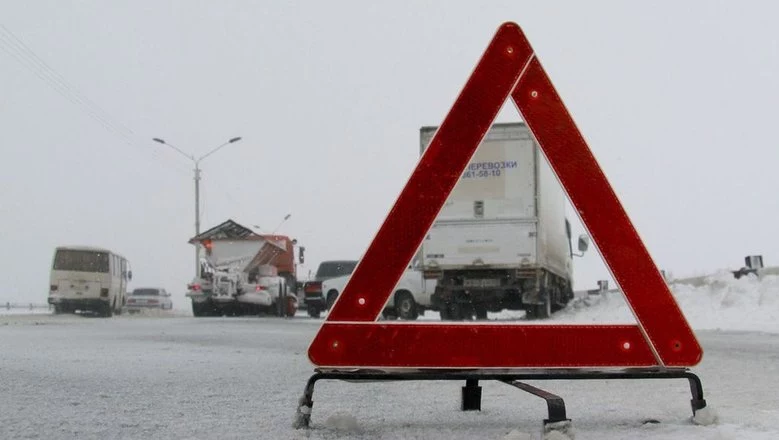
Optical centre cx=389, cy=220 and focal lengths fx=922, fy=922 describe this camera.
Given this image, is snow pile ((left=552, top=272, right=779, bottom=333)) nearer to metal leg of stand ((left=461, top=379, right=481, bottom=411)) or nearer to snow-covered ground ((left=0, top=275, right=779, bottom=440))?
snow-covered ground ((left=0, top=275, right=779, bottom=440))

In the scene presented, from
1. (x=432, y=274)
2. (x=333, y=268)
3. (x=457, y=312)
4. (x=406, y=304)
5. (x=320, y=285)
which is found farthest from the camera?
(x=333, y=268)

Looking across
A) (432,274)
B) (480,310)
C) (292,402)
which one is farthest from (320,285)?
(292,402)

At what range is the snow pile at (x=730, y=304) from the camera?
632 inches

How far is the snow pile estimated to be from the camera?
52.6ft

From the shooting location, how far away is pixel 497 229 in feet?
60.5

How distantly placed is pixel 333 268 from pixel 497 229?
42.4ft

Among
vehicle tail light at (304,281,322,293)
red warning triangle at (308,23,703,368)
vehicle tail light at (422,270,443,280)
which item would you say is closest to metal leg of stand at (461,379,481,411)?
red warning triangle at (308,23,703,368)

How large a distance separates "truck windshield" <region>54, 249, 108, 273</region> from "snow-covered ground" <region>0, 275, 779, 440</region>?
27404 millimetres

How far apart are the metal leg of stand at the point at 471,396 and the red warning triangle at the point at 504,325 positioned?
881mm

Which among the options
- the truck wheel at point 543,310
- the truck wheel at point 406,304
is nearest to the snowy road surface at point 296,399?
the truck wheel at point 543,310

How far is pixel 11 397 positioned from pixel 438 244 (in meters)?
14.1

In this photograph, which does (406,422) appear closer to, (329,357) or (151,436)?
(329,357)

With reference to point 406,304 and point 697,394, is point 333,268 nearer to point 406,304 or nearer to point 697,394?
point 406,304

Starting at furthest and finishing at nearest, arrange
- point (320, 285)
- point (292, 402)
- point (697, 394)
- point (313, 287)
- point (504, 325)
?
point (320, 285), point (313, 287), point (292, 402), point (697, 394), point (504, 325)
